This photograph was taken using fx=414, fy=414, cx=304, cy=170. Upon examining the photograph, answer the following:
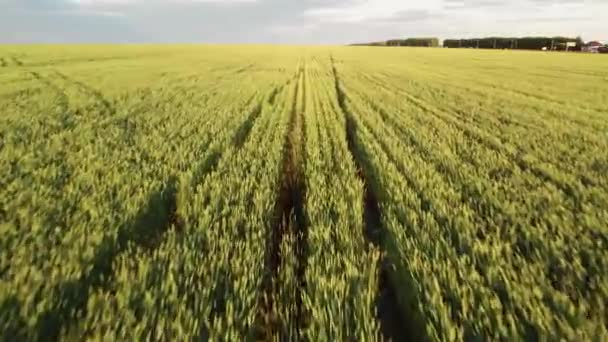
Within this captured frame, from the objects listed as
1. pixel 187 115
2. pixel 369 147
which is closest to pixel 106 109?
pixel 187 115

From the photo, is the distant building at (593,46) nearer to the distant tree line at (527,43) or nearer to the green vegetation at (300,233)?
the distant tree line at (527,43)

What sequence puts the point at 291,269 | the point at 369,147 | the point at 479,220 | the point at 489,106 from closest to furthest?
the point at 291,269
the point at 479,220
the point at 369,147
the point at 489,106

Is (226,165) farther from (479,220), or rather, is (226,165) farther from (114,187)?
(479,220)

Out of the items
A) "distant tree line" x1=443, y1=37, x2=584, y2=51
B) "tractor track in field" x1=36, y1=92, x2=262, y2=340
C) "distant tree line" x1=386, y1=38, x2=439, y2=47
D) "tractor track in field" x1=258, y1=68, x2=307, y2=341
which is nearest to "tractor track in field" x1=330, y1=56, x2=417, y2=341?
"tractor track in field" x1=258, y1=68, x2=307, y2=341

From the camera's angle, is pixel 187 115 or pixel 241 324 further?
pixel 187 115

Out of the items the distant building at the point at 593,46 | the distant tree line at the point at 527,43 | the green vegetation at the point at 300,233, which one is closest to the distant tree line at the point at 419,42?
the distant tree line at the point at 527,43

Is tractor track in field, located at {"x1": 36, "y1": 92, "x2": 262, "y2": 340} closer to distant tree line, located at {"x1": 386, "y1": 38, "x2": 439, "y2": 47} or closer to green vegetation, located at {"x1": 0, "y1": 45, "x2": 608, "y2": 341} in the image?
green vegetation, located at {"x1": 0, "y1": 45, "x2": 608, "y2": 341}
